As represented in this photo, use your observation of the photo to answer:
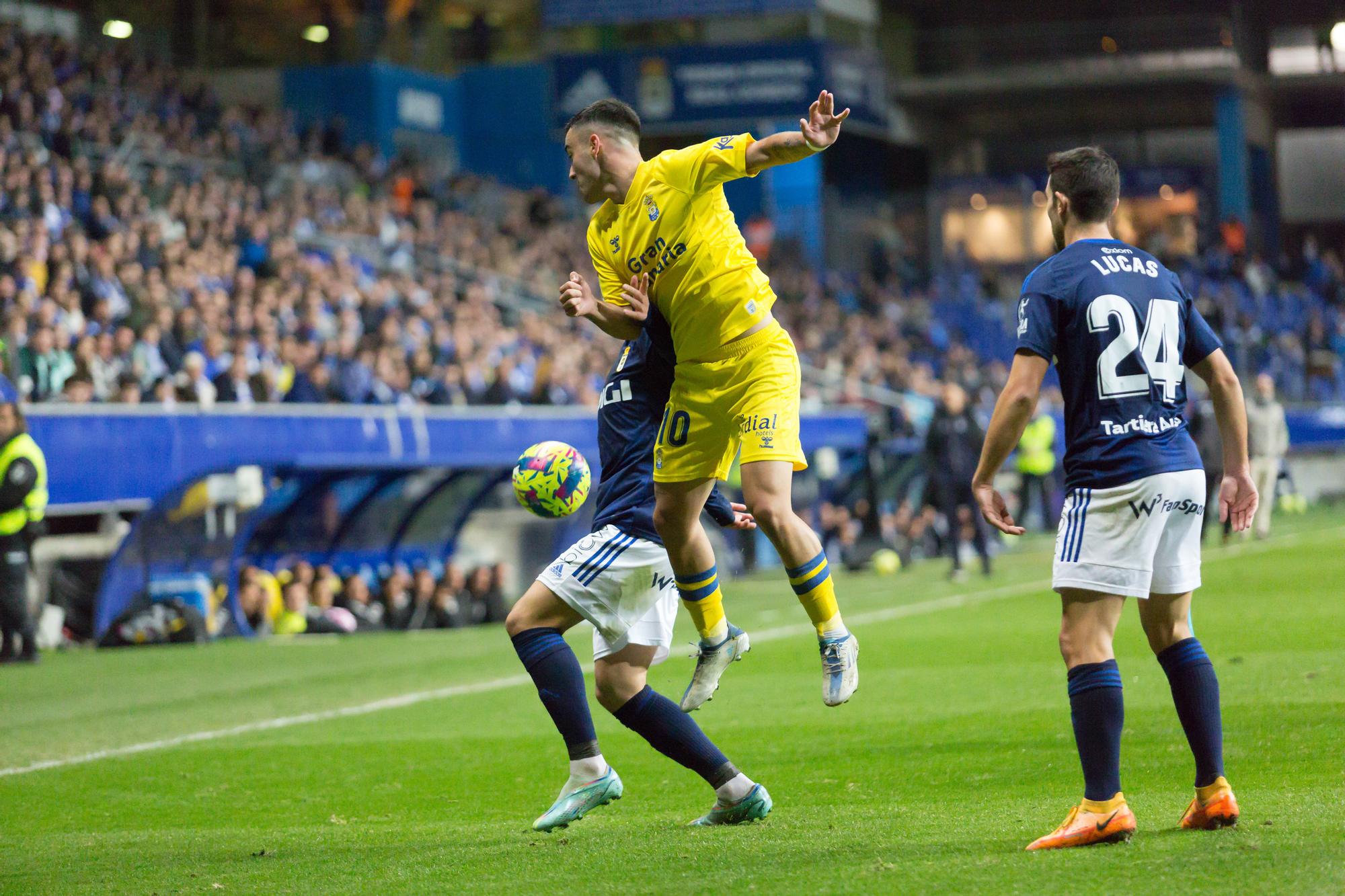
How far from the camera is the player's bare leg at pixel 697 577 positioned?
20.7 ft

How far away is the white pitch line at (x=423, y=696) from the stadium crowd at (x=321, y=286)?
6.55m

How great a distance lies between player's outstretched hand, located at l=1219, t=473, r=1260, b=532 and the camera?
5602mm

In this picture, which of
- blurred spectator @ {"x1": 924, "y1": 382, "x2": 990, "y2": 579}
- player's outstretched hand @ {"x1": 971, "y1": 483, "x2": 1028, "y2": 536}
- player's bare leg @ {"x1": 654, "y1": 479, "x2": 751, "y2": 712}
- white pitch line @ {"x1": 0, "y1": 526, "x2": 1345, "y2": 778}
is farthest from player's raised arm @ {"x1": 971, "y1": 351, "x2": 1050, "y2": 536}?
blurred spectator @ {"x1": 924, "y1": 382, "x2": 990, "y2": 579}

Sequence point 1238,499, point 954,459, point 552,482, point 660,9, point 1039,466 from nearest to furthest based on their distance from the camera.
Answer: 1. point 1238,499
2. point 552,482
3. point 954,459
4. point 1039,466
5. point 660,9

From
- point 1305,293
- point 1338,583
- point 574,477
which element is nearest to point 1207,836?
point 574,477

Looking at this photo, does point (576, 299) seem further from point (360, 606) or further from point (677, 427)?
point (360, 606)

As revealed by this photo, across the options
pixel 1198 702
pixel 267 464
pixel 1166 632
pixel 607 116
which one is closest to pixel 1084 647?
pixel 1166 632

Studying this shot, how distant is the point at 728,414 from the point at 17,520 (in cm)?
1046

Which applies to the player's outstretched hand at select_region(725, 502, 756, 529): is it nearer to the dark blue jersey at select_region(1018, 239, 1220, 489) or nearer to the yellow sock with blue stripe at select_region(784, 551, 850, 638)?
the yellow sock with blue stripe at select_region(784, 551, 850, 638)

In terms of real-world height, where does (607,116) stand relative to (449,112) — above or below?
below

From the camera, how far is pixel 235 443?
17.6m

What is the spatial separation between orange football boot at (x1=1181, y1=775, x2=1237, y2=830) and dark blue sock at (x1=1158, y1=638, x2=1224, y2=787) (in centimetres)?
2

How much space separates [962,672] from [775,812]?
4.96 meters

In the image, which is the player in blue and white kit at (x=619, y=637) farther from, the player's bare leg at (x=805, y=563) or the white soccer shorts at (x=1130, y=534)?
the white soccer shorts at (x=1130, y=534)
